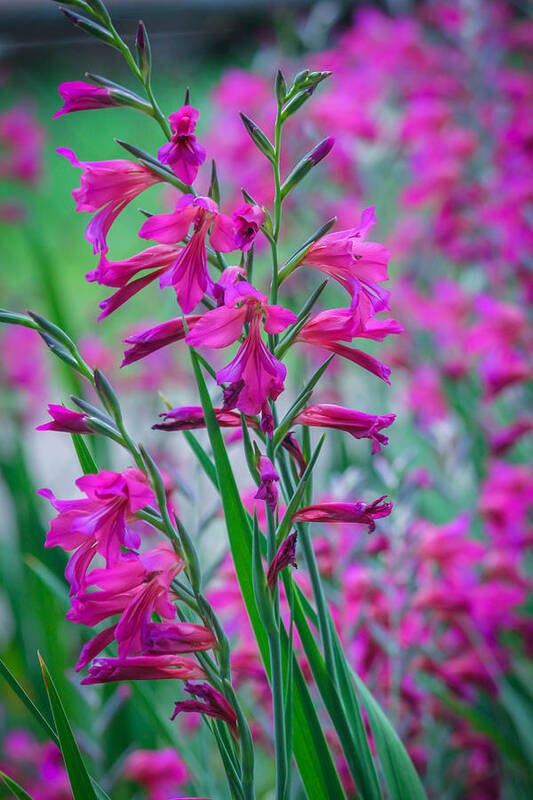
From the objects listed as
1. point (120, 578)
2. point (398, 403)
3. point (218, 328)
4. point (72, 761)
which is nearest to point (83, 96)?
point (218, 328)

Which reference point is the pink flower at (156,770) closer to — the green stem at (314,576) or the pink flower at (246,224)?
the green stem at (314,576)

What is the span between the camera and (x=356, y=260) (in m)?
0.40

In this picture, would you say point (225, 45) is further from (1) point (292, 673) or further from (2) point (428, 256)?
(1) point (292, 673)

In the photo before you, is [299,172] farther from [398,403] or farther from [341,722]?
[398,403]

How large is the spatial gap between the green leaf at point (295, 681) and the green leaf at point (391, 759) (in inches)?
2.0

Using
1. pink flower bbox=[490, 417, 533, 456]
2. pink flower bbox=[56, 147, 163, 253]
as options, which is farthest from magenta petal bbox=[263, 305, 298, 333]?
pink flower bbox=[490, 417, 533, 456]

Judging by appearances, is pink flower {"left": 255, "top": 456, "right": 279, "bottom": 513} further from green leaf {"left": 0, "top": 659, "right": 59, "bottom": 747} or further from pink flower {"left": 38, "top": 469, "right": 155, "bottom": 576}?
green leaf {"left": 0, "top": 659, "right": 59, "bottom": 747}

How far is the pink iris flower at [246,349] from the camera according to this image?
350mm

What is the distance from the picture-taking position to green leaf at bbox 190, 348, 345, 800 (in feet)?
1.36

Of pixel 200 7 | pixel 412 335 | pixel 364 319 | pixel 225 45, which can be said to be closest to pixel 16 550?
pixel 412 335

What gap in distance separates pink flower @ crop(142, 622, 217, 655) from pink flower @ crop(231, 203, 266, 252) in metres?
0.18

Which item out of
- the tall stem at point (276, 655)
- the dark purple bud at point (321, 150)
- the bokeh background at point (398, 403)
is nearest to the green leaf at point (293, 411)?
the tall stem at point (276, 655)

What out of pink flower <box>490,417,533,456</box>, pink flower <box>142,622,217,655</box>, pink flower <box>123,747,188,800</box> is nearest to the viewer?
pink flower <box>142,622,217,655</box>

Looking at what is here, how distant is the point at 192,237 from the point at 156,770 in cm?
60
